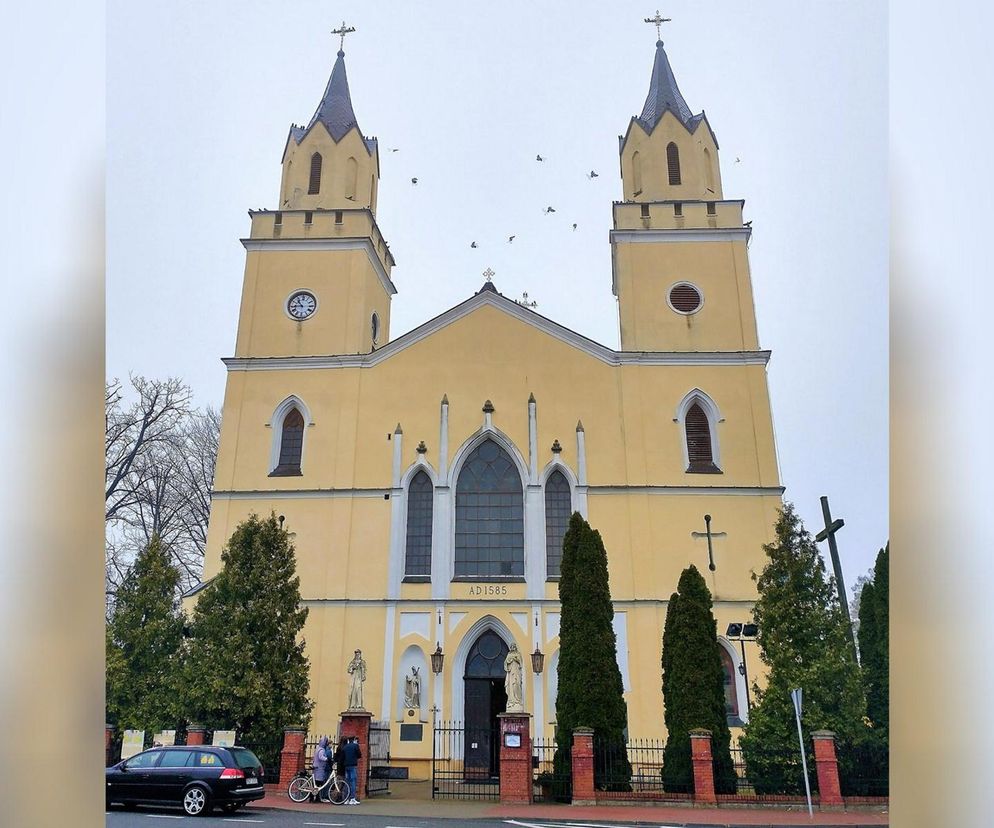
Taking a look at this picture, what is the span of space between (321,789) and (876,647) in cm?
1310

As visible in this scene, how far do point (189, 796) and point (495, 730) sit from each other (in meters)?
9.11

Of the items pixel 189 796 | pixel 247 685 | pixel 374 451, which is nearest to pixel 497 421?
pixel 374 451

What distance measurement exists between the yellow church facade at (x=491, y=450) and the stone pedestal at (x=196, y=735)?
4170 mm

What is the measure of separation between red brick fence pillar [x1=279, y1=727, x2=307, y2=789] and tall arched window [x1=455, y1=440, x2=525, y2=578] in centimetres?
639

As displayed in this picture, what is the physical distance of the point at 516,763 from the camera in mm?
14570

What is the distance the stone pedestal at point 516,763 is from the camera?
570 inches

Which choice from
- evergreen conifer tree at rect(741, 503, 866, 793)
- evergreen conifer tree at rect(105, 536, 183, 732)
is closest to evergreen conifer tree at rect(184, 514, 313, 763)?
evergreen conifer tree at rect(105, 536, 183, 732)

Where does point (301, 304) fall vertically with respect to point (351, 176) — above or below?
below

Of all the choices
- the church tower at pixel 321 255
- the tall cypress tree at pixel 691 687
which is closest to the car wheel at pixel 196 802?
the tall cypress tree at pixel 691 687

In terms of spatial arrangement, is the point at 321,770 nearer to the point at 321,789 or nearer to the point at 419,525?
the point at 321,789

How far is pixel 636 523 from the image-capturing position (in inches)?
850

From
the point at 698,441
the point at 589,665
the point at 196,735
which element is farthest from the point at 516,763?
the point at 698,441
